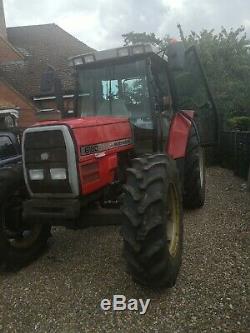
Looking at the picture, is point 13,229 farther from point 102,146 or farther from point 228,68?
point 228,68

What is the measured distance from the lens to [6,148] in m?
6.77

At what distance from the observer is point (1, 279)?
4133 millimetres

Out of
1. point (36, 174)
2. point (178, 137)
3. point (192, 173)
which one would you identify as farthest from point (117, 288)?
point (192, 173)

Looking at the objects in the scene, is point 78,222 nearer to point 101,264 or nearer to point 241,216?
point 101,264

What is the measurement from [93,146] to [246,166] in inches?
205

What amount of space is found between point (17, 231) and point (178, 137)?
87.8 inches

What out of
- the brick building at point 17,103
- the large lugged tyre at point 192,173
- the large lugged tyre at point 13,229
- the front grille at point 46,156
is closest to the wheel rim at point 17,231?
the large lugged tyre at point 13,229

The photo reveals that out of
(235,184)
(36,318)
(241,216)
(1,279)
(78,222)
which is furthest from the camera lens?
(235,184)

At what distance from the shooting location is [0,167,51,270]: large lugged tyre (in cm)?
414

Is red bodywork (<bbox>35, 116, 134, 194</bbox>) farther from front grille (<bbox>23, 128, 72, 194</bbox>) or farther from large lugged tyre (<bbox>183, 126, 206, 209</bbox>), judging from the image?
large lugged tyre (<bbox>183, 126, 206, 209</bbox>)

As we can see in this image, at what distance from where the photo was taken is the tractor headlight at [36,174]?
3697mm

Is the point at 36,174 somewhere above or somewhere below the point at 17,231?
above

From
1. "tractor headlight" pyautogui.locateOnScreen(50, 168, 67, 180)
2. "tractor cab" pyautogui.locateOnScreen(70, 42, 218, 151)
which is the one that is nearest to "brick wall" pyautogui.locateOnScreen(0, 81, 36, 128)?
"tractor cab" pyautogui.locateOnScreen(70, 42, 218, 151)

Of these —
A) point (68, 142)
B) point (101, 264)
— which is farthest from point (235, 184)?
point (68, 142)
